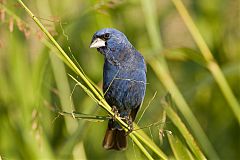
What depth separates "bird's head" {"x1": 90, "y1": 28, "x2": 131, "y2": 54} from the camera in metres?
2.11

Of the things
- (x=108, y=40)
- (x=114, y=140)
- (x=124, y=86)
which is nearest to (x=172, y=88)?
(x=114, y=140)

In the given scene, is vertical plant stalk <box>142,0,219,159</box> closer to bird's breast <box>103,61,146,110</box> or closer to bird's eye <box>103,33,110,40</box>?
bird's breast <box>103,61,146,110</box>

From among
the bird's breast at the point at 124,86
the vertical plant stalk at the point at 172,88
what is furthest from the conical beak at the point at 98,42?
the vertical plant stalk at the point at 172,88

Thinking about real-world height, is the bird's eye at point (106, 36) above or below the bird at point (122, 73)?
above

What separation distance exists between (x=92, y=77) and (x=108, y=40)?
1407 millimetres

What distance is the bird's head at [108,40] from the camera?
2.11 metres

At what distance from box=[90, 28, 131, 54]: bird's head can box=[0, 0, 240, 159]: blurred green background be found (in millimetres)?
385

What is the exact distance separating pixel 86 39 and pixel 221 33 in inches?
32.7

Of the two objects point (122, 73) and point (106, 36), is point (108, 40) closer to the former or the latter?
point (106, 36)

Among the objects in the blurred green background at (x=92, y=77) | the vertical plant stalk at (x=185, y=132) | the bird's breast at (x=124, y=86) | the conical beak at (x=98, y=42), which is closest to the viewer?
the vertical plant stalk at (x=185, y=132)

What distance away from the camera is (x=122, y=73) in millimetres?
2238

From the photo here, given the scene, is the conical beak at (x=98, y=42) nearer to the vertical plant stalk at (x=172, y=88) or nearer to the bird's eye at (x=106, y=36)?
the bird's eye at (x=106, y=36)

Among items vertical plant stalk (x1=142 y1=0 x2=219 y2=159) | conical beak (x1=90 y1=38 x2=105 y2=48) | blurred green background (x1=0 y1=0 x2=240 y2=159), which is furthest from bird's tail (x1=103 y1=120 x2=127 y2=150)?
conical beak (x1=90 y1=38 x2=105 y2=48)

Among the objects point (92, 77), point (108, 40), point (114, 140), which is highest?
point (108, 40)
